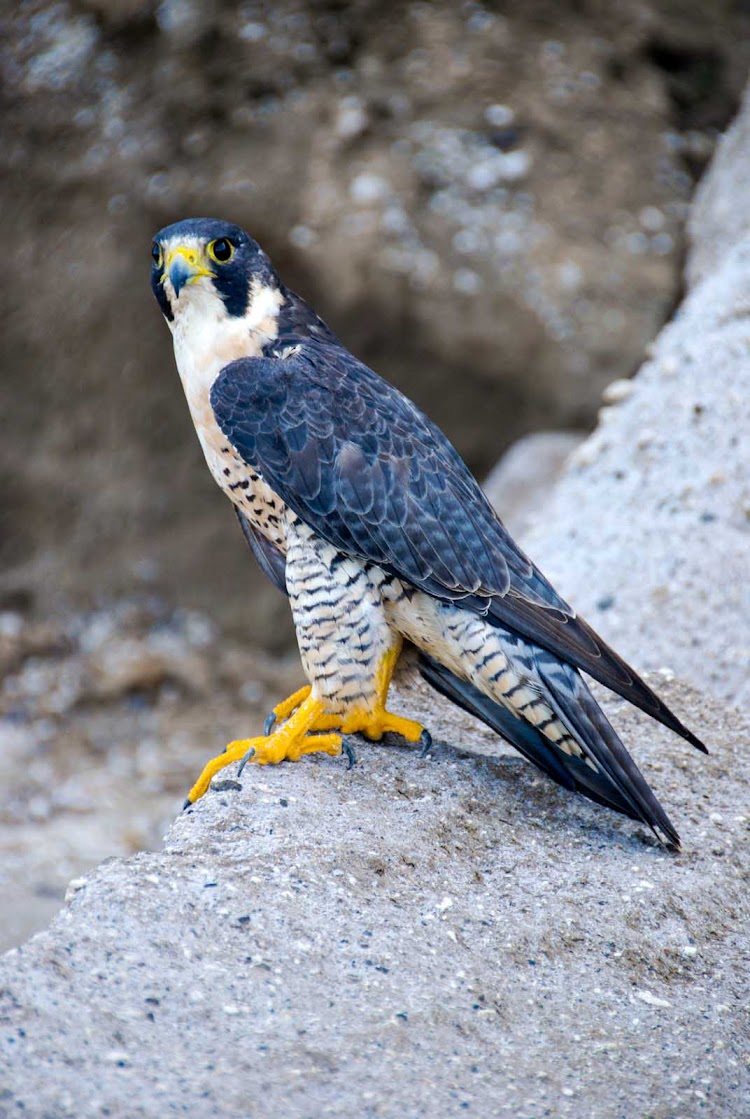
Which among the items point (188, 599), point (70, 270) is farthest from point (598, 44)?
point (188, 599)

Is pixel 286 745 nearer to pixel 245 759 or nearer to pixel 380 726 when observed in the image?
pixel 245 759

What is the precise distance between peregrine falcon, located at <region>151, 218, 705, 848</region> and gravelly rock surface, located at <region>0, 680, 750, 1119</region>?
7.6 inches

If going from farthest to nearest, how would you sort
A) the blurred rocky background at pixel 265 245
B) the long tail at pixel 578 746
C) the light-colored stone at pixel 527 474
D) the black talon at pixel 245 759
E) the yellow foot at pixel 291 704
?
the blurred rocky background at pixel 265 245 < the light-colored stone at pixel 527 474 < the yellow foot at pixel 291 704 < the black talon at pixel 245 759 < the long tail at pixel 578 746

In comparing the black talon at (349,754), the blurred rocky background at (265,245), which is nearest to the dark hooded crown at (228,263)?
the black talon at (349,754)

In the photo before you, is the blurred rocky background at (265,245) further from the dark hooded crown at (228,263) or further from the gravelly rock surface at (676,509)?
the dark hooded crown at (228,263)

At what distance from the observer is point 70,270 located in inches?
290

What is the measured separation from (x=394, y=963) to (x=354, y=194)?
5.67 meters

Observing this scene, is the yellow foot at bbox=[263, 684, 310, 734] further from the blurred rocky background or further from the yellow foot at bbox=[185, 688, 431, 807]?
the blurred rocky background

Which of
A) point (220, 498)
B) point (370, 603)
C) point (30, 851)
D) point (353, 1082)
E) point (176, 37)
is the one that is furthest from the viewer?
point (220, 498)

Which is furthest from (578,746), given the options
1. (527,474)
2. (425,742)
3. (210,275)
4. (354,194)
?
(354,194)

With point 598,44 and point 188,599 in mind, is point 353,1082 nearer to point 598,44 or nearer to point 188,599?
point 188,599

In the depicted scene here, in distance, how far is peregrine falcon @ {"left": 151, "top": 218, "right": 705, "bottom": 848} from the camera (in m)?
3.22

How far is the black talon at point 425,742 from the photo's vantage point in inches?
139

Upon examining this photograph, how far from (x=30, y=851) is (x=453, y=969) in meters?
4.51
